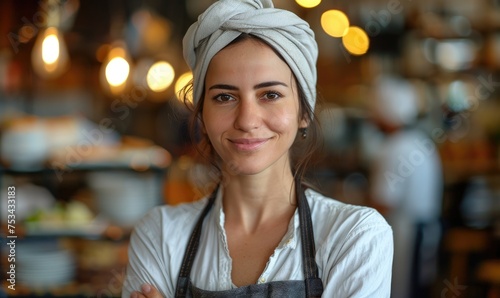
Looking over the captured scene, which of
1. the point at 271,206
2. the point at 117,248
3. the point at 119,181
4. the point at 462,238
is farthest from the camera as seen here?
the point at 462,238

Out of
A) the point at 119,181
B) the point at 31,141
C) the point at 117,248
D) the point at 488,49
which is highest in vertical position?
the point at 488,49

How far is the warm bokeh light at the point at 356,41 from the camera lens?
18.6ft

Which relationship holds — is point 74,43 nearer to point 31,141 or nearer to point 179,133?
point 179,133

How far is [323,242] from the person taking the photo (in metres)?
1.41

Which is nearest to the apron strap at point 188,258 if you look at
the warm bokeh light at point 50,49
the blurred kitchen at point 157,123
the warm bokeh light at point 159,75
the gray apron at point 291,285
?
the gray apron at point 291,285

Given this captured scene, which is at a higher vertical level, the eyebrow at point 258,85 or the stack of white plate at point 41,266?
the eyebrow at point 258,85

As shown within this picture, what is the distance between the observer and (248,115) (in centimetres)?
140

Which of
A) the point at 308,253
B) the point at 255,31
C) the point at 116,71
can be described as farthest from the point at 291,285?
the point at 116,71

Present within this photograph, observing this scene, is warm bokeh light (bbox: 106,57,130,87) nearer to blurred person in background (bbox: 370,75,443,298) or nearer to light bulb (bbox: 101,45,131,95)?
light bulb (bbox: 101,45,131,95)

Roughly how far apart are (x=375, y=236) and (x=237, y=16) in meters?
0.55

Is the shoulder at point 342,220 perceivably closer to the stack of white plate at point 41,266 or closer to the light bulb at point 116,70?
the stack of white plate at point 41,266

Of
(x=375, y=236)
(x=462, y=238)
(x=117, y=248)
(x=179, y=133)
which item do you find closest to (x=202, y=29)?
(x=375, y=236)

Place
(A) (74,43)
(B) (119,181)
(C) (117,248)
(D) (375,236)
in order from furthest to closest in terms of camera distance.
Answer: (A) (74,43) < (B) (119,181) < (C) (117,248) < (D) (375,236)

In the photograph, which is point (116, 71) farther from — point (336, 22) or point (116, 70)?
point (336, 22)
